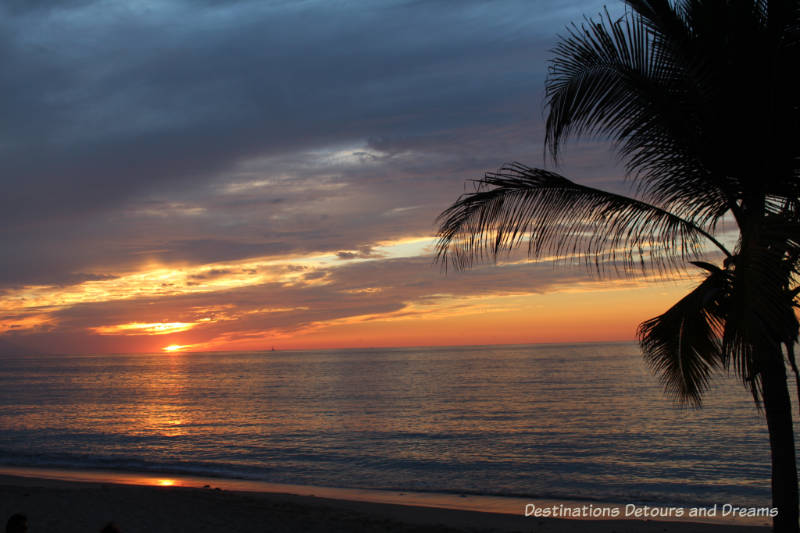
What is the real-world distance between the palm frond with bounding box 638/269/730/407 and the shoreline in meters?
7.18

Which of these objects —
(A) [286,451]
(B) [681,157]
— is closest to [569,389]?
(A) [286,451]

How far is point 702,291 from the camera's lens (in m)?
4.91

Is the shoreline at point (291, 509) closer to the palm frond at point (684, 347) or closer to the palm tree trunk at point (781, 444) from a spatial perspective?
the palm frond at point (684, 347)

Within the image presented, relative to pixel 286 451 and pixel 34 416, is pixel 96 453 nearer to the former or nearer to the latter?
pixel 286 451

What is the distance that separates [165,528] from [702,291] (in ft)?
38.3

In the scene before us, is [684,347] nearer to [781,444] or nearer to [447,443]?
[781,444]

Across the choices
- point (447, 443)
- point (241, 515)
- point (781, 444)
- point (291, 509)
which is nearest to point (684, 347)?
point (781, 444)

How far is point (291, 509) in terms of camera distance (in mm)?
13719

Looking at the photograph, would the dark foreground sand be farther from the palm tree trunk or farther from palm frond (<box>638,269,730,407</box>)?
the palm tree trunk

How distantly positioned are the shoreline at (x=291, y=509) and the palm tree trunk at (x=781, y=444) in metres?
7.51

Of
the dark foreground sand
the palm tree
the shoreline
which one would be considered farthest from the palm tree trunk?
the shoreline

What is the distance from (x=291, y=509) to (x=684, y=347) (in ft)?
35.3

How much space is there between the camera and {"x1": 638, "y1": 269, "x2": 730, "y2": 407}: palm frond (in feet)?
19.0

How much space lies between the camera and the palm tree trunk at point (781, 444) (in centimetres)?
512
